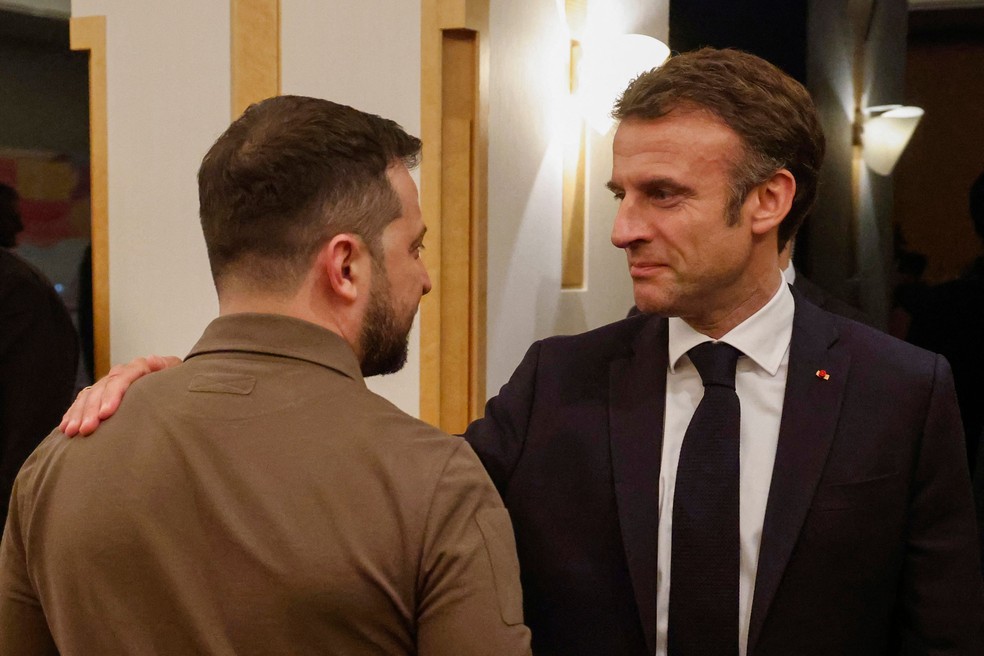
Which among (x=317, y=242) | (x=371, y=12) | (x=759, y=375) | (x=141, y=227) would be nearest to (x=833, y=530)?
(x=759, y=375)

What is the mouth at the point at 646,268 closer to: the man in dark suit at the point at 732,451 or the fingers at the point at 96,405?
the man in dark suit at the point at 732,451

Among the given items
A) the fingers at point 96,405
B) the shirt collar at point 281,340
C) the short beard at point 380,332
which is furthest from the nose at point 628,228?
the fingers at point 96,405

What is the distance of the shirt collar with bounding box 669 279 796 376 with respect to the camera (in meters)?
1.59

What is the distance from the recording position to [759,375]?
160cm

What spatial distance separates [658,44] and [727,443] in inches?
95.1

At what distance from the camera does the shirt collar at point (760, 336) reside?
5.21ft

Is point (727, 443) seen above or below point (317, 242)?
below

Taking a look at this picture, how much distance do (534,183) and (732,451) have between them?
1.92 meters

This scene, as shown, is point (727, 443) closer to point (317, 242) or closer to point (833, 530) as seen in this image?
point (833, 530)

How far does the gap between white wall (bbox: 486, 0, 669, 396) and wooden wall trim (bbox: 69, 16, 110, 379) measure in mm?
1172

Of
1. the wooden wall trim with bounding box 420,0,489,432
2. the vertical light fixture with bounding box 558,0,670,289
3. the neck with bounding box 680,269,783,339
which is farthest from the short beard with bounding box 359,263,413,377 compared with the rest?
the vertical light fixture with bounding box 558,0,670,289

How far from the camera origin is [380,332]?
1250mm

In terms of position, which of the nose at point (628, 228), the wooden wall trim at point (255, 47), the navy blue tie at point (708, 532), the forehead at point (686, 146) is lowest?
the navy blue tie at point (708, 532)

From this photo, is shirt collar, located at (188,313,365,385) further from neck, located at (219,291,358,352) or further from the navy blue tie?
the navy blue tie
